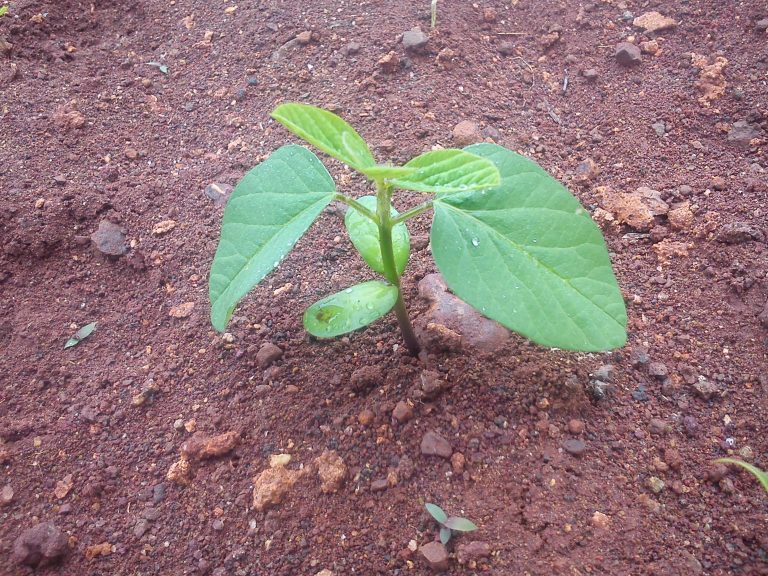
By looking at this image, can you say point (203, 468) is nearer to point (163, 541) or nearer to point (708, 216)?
point (163, 541)

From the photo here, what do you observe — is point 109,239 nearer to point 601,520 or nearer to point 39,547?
point 39,547

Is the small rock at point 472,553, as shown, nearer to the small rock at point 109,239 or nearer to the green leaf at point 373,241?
the green leaf at point 373,241

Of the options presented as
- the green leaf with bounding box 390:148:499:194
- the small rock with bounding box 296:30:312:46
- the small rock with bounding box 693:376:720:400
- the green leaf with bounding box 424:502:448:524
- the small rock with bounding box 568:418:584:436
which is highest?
the green leaf with bounding box 390:148:499:194

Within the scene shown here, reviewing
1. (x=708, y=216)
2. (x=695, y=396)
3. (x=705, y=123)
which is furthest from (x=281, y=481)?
(x=705, y=123)

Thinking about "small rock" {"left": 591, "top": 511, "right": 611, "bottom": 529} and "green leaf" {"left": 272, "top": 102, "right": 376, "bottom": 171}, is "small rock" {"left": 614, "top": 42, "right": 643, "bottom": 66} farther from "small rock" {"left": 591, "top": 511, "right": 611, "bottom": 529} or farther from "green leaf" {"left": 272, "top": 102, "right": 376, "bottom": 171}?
"small rock" {"left": 591, "top": 511, "right": 611, "bottom": 529}

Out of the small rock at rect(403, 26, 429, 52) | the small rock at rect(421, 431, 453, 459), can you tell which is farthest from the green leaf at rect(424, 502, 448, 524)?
the small rock at rect(403, 26, 429, 52)
